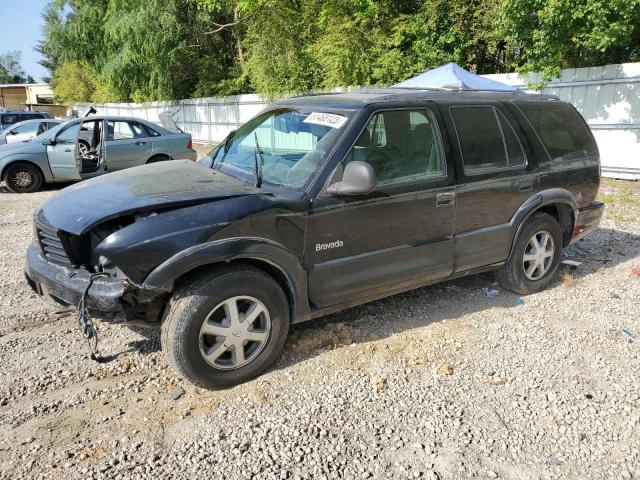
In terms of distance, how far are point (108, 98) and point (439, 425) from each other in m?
40.2

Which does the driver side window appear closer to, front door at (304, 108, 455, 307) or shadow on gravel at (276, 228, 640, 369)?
front door at (304, 108, 455, 307)

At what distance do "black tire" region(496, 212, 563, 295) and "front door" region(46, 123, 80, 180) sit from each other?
346 inches

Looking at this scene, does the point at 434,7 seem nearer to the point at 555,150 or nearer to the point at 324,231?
the point at 555,150

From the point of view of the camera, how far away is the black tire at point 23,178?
10.1 meters

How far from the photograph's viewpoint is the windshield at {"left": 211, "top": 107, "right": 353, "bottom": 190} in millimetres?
3502

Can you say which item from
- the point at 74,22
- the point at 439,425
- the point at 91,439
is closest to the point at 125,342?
the point at 91,439

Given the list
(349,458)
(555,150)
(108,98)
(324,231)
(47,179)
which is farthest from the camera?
→ (108,98)

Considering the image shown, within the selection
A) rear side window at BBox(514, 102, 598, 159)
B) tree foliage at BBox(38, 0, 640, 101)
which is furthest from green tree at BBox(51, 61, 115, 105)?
rear side window at BBox(514, 102, 598, 159)

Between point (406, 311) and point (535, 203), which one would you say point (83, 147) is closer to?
point (406, 311)

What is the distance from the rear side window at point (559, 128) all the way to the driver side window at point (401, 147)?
3.99 feet

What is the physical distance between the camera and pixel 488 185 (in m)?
4.20

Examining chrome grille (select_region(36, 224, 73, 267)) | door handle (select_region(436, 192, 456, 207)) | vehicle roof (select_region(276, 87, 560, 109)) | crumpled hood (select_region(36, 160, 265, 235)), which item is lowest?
chrome grille (select_region(36, 224, 73, 267))

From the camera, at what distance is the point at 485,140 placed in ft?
13.9

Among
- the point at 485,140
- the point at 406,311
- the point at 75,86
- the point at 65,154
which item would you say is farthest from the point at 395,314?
the point at 75,86
